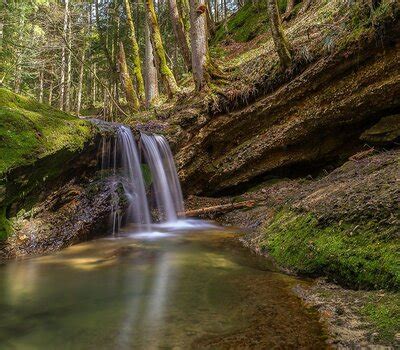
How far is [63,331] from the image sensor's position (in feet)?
10.3

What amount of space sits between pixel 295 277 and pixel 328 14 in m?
8.46

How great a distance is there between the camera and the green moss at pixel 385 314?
102 inches

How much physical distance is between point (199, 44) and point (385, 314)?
9636 mm

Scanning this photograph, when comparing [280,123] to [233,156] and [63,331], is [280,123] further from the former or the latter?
[63,331]

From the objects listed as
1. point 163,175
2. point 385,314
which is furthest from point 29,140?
point 385,314

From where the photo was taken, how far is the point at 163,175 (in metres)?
9.59

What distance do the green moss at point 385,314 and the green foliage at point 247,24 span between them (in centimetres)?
1540

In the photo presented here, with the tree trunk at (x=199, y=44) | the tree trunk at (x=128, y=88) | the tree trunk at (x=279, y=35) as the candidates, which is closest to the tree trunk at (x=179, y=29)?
the tree trunk at (x=128, y=88)

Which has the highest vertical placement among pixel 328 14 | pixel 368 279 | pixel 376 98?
pixel 328 14

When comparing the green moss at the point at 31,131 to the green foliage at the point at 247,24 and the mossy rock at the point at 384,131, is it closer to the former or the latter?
A: the mossy rock at the point at 384,131

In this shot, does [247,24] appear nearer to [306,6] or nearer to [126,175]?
[306,6]

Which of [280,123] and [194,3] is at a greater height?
[194,3]

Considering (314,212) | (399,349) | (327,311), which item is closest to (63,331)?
(327,311)

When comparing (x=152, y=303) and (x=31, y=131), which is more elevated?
(x=31, y=131)
